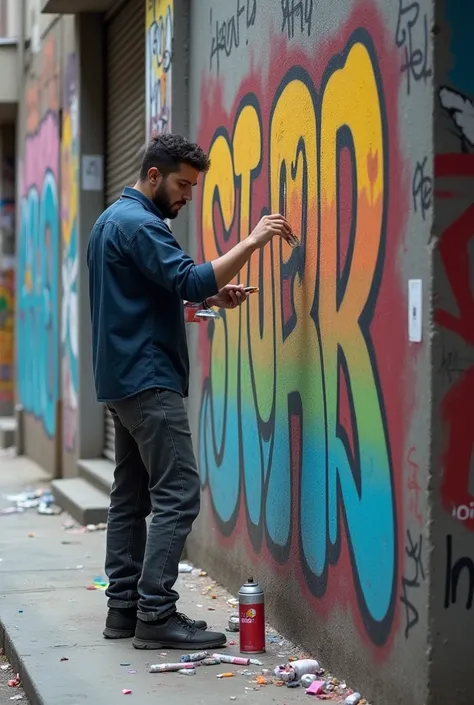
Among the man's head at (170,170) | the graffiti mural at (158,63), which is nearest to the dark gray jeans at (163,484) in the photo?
the man's head at (170,170)

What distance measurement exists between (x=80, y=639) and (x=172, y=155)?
211 centimetres

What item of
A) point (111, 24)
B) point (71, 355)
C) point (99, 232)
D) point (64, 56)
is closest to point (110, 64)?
point (111, 24)

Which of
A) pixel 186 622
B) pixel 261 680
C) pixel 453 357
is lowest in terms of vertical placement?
pixel 261 680

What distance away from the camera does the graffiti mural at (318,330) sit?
439 cm

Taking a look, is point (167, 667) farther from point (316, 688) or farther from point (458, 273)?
point (458, 273)

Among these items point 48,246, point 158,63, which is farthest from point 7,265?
point 158,63

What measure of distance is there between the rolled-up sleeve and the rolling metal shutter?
392 centimetres

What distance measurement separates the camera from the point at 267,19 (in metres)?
5.85

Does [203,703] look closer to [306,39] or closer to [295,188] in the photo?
[295,188]

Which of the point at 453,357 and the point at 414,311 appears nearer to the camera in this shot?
the point at 453,357

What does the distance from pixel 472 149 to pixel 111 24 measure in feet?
22.9

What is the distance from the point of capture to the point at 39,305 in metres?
13.1

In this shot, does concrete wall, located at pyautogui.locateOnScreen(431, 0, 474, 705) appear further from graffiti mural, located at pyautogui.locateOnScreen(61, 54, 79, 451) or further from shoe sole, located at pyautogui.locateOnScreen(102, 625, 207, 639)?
graffiti mural, located at pyautogui.locateOnScreen(61, 54, 79, 451)

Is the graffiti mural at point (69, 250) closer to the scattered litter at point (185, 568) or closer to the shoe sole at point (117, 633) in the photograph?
the scattered litter at point (185, 568)
